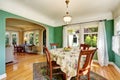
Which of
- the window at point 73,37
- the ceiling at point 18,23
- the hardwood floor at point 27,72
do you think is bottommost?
the hardwood floor at point 27,72

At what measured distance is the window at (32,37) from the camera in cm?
839

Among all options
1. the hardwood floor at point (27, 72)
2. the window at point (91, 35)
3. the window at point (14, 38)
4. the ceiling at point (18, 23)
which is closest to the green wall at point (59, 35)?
the window at point (91, 35)

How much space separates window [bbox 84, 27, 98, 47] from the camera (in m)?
4.93

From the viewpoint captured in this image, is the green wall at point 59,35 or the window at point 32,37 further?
the window at point 32,37

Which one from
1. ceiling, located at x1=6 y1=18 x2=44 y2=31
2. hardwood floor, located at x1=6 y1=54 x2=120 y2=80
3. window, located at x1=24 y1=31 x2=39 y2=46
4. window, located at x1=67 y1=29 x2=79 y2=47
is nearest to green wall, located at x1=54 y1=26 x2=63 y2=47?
window, located at x1=67 y1=29 x2=79 y2=47

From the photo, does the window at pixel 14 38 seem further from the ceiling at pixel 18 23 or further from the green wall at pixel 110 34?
the green wall at pixel 110 34

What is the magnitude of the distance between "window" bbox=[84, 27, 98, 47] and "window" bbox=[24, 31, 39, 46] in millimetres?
4716

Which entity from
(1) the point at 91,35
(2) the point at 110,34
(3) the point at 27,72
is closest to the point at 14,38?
(3) the point at 27,72

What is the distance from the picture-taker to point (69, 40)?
5.94 m

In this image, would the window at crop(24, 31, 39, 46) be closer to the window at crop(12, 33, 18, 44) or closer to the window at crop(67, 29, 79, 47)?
the window at crop(12, 33, 18, 44)

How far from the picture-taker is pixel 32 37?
8.74m

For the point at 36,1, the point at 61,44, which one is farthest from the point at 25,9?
the point at 61,44

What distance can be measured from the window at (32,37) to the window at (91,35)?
186 inches

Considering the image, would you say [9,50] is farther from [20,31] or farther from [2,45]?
[20,31]
